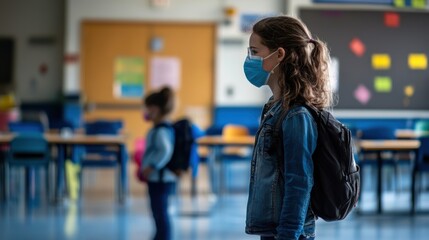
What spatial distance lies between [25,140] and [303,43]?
5328mm

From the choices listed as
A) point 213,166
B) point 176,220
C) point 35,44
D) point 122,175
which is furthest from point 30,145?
point 35,44

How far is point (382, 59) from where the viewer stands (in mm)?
11820

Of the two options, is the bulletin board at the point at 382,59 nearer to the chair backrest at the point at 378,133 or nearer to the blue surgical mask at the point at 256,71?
the chair backrest at the point at 378,133

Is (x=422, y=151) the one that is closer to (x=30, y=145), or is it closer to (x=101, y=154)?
(x=101, y=154)

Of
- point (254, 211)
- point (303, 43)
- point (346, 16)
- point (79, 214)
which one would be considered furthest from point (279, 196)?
point (346, 16)

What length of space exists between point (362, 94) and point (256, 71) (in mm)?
10064

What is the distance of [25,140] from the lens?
6895 millimetres

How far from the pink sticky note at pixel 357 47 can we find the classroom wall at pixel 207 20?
1.29 meters

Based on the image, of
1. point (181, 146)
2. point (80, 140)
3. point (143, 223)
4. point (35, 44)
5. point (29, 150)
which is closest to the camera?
point (181, 146)

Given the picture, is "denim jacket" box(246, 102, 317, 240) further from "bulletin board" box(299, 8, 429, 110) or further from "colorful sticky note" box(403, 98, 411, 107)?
"colorful sticky note" box(403, 98, 411, 107)

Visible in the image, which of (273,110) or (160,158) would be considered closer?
(273,110)

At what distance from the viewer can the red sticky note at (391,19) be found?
1175 cm

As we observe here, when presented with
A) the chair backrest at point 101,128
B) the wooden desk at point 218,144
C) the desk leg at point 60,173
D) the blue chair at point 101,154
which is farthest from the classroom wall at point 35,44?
the desk leg at point 60,173

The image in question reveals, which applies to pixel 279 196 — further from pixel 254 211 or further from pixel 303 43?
pixel 303 43
